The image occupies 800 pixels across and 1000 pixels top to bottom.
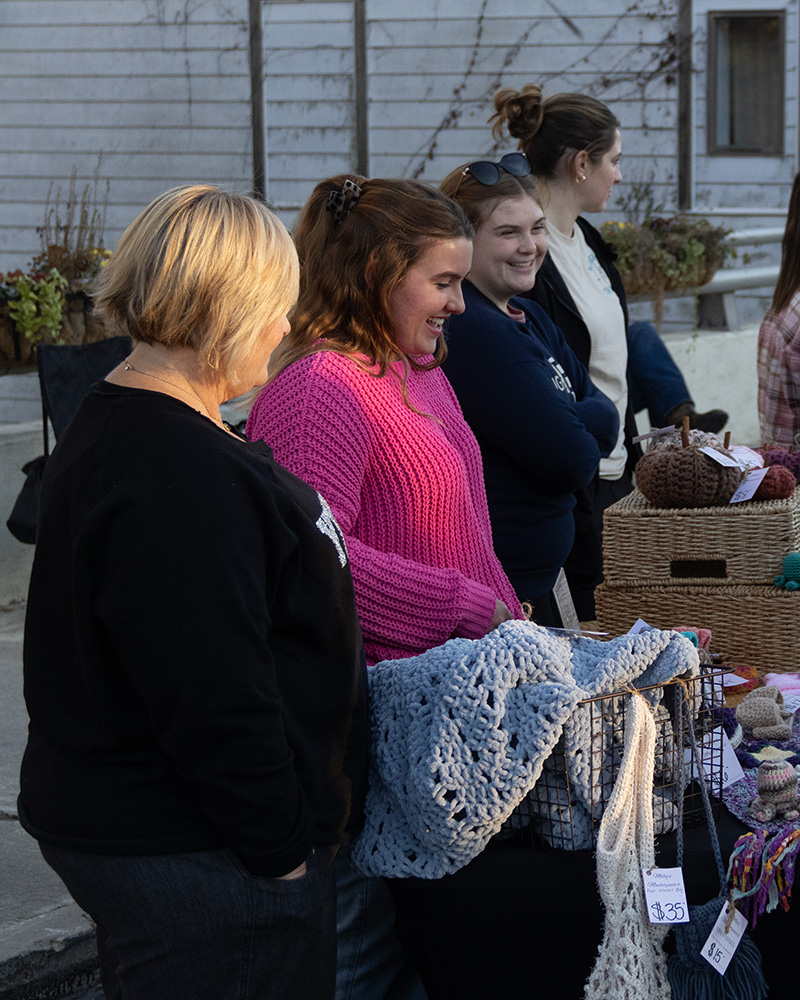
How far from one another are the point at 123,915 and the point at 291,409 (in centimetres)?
79

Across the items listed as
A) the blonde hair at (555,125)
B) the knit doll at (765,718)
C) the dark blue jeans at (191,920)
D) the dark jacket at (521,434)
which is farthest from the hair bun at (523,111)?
the dark blue jeans at (191,920)

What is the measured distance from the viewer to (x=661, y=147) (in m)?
8.26

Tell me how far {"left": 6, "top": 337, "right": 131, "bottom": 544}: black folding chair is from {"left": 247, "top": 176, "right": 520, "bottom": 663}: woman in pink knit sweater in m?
2.45

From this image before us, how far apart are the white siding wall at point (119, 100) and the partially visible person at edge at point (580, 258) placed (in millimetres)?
5739

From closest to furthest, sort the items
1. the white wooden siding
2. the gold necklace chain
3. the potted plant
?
the gold necklace chain
the potted plant
the white wooden siding

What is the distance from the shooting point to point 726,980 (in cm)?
155

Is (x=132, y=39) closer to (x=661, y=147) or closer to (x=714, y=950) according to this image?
(x=661, y=147)

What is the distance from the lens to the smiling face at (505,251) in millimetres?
2344

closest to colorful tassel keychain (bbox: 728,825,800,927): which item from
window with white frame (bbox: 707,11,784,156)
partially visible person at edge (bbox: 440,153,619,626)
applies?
partially visible person at edge (bbox: 440,153,619,626)

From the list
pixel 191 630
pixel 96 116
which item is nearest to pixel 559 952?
pixel 191 630

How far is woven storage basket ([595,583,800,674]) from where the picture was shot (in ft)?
8.03

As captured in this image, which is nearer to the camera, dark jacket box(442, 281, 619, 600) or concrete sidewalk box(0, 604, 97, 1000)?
dark jacket box(442, 281, 619, 600)

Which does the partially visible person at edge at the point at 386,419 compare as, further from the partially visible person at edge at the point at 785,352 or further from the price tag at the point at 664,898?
the partially visible person at edge at the point at 785,352

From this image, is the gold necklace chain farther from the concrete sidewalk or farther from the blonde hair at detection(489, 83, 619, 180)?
the blonde hair at detection(489, 83, 619, 180)
